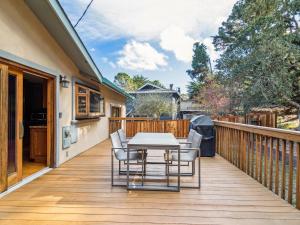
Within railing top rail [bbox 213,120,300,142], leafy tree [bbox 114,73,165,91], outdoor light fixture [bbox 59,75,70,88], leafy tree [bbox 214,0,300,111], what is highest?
leafy tree [bbox 114,73,165,91]

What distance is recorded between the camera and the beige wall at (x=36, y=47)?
369 cm

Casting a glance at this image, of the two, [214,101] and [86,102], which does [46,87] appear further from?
[214,101]

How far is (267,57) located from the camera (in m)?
10.3

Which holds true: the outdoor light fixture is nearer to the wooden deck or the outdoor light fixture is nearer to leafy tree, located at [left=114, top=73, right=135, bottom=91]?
the wooden deck

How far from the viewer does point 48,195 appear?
3582 millimetres

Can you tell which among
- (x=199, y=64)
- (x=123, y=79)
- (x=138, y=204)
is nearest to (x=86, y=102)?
(x=138, y=204)

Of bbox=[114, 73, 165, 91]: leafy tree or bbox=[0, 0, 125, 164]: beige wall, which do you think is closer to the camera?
bbox=[0, 0, 125, 164]: beige wall

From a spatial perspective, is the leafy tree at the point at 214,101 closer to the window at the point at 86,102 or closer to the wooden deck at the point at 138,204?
the window at the point at 86,102

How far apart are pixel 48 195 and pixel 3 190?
2.15ft

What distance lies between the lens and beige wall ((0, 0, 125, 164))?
145 inches

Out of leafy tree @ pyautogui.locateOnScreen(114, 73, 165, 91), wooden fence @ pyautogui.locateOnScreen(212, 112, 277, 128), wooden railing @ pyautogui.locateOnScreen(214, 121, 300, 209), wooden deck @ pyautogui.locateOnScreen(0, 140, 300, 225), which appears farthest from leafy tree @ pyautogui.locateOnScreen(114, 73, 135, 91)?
wooden deck @ pyautogui.locateOnScreen(0, 140, 300, 225)

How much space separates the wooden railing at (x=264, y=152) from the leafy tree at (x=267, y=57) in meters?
5.10

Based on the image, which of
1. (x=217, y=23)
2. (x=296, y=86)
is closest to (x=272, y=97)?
(x=296, y=86)

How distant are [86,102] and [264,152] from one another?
4991 mm
